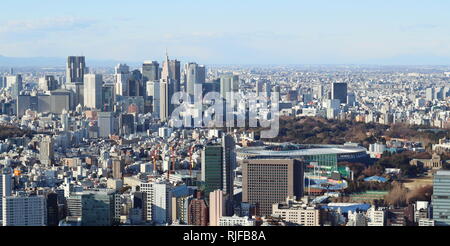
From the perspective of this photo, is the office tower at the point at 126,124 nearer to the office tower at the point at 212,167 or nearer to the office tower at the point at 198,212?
the office tower at the point at 212,167

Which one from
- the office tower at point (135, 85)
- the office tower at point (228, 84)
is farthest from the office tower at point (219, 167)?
the office tower at point (135, 85)

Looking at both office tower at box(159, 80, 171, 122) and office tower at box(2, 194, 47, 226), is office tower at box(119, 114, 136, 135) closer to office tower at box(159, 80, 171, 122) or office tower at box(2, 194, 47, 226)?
office tower at box(159, 80, 171, 122)

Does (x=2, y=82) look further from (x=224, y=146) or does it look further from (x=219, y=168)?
(x=219, y=168)

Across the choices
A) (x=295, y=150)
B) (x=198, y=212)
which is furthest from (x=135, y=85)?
(x=198, y=212)

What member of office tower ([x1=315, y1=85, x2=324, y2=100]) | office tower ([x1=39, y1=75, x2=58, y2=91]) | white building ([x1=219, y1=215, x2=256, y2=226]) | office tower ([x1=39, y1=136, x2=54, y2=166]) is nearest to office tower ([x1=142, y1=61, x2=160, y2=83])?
office tower ([x1=39, y1=75, x2=58, y2=91])

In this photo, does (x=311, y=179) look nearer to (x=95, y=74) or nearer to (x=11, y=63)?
(x=11, y=63)
